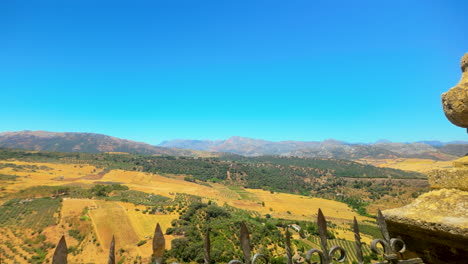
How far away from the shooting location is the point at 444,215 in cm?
270

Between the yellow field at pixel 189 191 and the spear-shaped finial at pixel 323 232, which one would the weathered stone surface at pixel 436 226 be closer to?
the spear-shaped finial at pixel 323 232

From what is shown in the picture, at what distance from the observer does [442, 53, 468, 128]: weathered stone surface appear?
3082 mm

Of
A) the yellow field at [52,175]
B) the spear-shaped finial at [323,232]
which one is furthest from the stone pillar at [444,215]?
the yellow field at [52,175]

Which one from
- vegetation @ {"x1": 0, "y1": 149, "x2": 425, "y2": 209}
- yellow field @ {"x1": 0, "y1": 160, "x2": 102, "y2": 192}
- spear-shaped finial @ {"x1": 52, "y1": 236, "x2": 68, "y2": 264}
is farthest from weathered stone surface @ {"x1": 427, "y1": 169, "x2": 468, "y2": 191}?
vegetation @ {"x1": 0, "y1": 149, "x2": 425, "y2": 209}

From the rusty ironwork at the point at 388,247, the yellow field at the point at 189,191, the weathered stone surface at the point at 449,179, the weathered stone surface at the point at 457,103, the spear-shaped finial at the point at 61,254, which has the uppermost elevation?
the weathered stone surface at the point at 457,103

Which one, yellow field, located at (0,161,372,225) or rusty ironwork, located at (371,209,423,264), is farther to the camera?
yellow field, located at (0,161,372,225)

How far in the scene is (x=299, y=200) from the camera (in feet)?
296

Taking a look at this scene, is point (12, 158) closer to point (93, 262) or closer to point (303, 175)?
point (93, 262)

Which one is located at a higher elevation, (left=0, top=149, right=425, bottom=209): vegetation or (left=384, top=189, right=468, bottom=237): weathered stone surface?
(left=384, top=189, right=468, bottom=237): weathered stone surface

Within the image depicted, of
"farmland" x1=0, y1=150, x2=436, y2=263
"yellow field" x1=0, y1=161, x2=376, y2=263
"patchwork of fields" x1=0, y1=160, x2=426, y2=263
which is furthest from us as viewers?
"yellow field" x1=0, y1=161, x2=376, y2=263

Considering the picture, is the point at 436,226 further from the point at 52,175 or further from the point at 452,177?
the point at 52,175

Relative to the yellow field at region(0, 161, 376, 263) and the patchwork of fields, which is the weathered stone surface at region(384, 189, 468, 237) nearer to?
the yellow field at region(0, 161, 376, 263)

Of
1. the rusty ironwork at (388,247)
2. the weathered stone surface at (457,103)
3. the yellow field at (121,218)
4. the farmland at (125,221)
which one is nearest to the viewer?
the rusty ironwork at (388,247)

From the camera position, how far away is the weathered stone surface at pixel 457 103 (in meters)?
3.08
